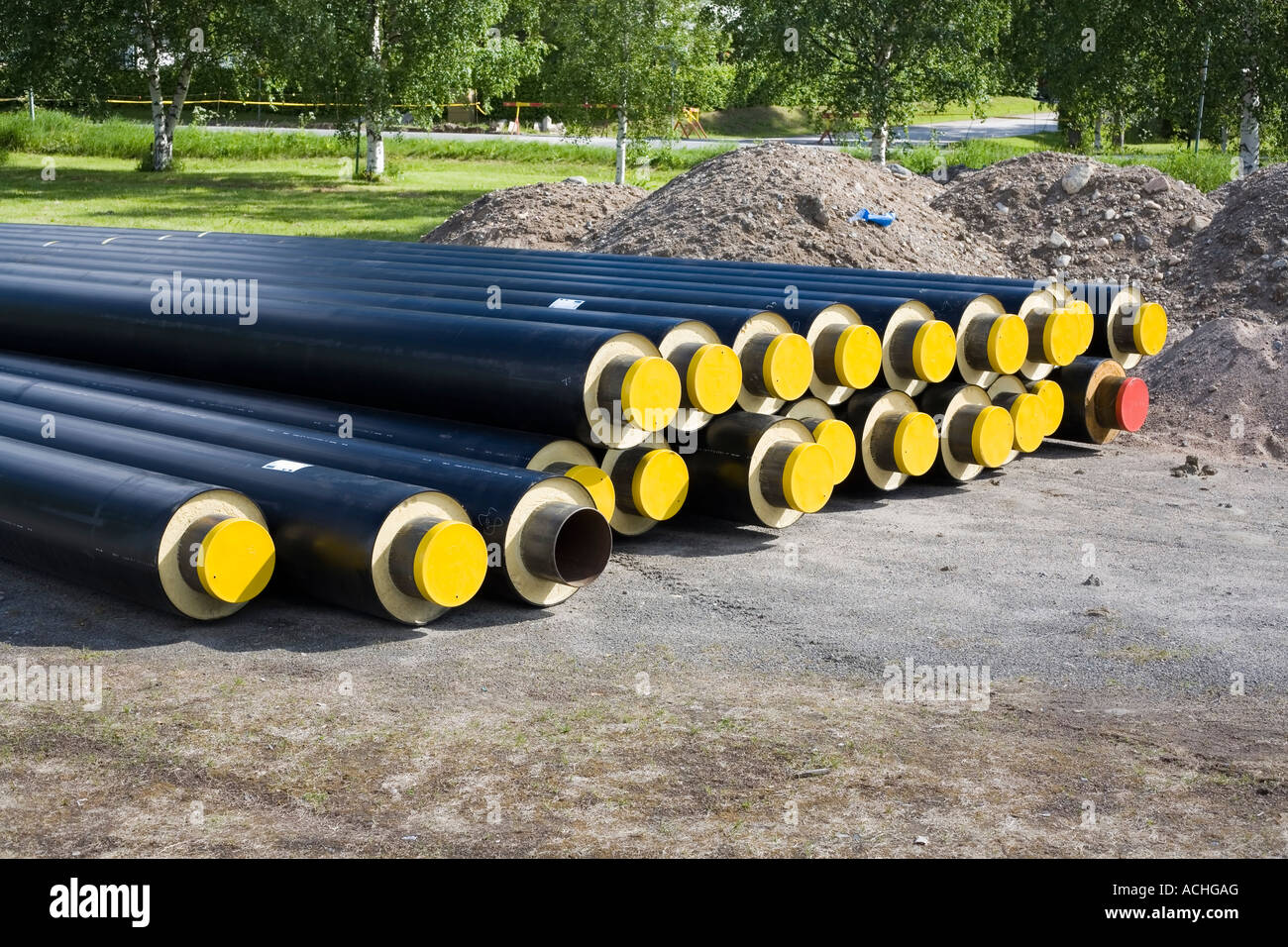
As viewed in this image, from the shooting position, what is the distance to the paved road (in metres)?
42.8

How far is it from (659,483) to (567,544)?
0.93m

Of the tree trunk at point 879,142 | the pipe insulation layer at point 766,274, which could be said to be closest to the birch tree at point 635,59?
the tree trunk at point 879,142

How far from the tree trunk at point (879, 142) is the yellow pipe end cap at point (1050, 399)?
19623mm

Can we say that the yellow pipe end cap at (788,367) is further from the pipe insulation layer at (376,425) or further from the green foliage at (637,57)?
the green foliage at (637,57)

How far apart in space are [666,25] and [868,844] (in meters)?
26.3

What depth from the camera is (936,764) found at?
497cm

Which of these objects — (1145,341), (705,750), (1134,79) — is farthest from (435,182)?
(705,750)

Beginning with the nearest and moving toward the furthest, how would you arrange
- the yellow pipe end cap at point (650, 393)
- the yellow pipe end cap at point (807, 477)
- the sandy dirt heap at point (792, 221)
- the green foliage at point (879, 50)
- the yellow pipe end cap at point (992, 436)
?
1. the yellow pipe end cap at point (650, 393)
2. the yellow pipe end cap at point (807, 477)
3. the yellow pipe end cap at point (992, 436)
4. the sandy dirt heap at point (792, 221)
5. the green foliage at point (879, 50)

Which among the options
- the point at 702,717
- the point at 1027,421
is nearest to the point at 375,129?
the point at 1027,421

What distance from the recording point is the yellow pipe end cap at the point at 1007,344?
9.34 meters

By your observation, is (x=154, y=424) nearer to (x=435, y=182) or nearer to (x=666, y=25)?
(x=666, y=25)

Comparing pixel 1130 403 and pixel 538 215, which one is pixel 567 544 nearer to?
pixel 1130 403

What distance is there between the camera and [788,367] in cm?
820

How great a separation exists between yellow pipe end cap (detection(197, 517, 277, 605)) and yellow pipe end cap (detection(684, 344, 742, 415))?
2.62m
